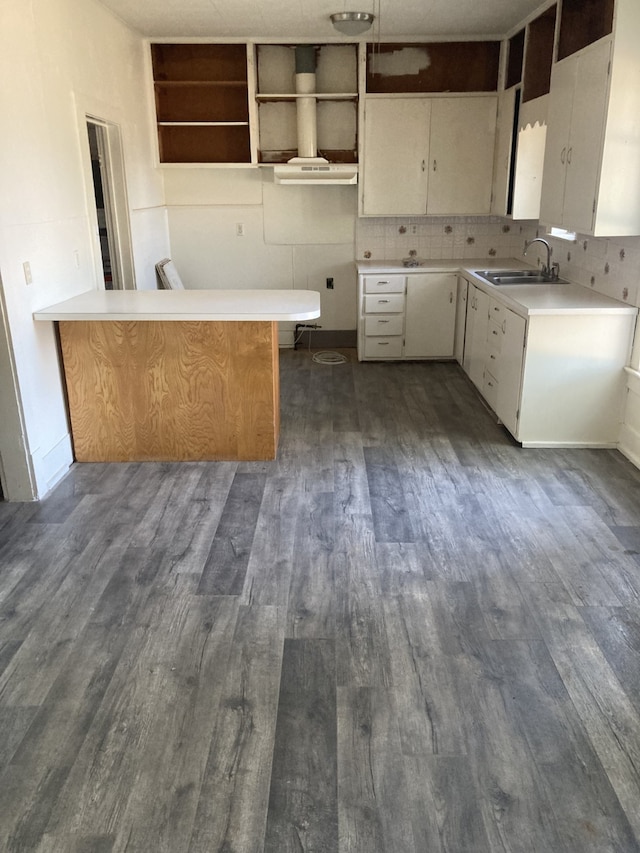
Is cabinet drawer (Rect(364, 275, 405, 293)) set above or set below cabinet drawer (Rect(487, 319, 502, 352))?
above

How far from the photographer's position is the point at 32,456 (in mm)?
3355

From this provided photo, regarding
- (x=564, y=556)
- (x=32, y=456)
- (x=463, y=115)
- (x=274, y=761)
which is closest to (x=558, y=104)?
(x=463, y=115)

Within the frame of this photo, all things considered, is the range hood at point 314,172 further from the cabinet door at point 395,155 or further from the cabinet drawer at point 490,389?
the cabinet drawer at point 490,389

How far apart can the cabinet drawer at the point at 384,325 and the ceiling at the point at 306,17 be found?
218 cm

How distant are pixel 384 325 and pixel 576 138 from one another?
2.29 meters

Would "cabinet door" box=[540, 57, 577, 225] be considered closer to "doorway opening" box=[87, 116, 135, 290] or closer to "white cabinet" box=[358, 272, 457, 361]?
"white cabinet" box=[358, 272, 457, 361]

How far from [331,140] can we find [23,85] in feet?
10.5

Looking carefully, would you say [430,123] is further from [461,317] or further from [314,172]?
[461,317]

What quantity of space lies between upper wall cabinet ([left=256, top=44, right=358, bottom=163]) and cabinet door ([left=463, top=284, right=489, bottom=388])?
6.05ft

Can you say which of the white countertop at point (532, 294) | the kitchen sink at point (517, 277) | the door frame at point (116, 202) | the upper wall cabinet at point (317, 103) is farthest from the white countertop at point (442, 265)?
the door frame at point (116, 202)

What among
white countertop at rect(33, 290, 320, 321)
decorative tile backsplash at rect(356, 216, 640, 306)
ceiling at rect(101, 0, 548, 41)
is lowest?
white countertop at rect(33, 290, 320, 321)

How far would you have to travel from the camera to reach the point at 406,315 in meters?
5.67

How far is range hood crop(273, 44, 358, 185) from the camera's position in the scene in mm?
5465

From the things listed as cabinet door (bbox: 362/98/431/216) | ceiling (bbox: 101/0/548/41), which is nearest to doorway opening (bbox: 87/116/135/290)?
ceiling (bbox: 101/0/548/41)
